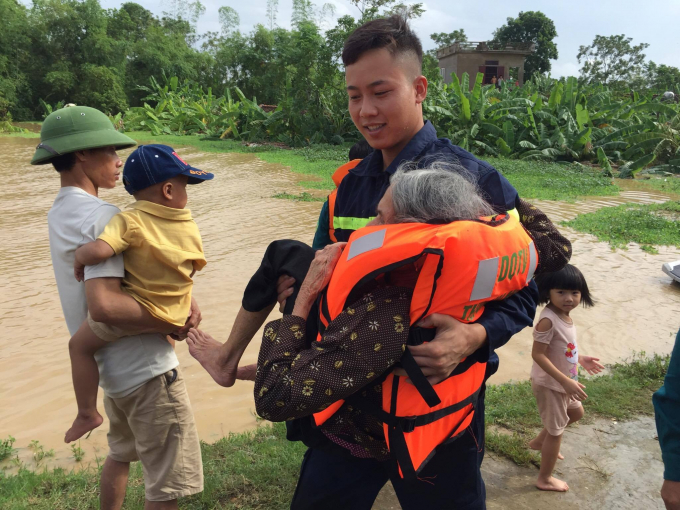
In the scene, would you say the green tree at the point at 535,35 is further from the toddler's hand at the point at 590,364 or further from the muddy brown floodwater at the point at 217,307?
the toddler's hand at the point at 590,364

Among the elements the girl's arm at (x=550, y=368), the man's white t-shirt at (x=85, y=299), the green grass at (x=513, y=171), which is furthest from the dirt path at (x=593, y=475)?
the green grass at (x=513, y=171)

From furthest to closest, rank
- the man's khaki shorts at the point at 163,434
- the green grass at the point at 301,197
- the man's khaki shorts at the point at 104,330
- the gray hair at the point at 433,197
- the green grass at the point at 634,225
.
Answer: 1. the green grass at the point at 301,197
2. the green grass at the point at 634,225
3. the man's khaki shorts at the point at 163,434
4. the man's khaki shorts at the point at 104,330
5. the gray hair at the point at 433,197

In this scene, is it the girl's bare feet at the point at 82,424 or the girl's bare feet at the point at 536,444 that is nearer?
the girl's bare feet at the point at 82,424

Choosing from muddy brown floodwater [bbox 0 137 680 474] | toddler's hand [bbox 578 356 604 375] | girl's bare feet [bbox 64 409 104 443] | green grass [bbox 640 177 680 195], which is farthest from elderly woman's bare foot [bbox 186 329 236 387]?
green grass [bbox 640 177 680 195]

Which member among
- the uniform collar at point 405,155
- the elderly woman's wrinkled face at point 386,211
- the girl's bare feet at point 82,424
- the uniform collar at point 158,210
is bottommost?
the girl's bare feet at point 82,424

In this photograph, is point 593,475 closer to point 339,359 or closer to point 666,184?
point 339,359

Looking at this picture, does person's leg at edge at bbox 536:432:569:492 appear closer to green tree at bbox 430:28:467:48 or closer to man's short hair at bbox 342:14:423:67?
man's short hair at bbox 342:14:423:67

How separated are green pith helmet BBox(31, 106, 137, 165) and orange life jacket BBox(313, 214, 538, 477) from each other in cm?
128

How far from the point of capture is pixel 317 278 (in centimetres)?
154

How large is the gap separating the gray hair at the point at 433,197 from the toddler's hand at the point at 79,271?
1251 mm

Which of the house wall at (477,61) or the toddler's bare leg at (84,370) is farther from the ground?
the house wall at (477,61)

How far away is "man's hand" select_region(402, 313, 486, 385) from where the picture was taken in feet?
4.57

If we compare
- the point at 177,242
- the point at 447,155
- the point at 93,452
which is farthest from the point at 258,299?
the point at 93,452

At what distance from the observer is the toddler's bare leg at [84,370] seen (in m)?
2.08
